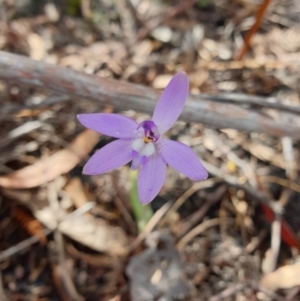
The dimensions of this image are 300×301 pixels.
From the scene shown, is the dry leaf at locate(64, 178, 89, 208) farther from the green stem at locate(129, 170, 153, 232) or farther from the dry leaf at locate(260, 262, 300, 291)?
the dry leaf at locate(260, 262, 300, 291)

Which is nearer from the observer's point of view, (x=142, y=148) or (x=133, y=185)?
(x=142, y=148)

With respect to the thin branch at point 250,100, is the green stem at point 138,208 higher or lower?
lower

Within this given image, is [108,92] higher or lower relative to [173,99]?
lower

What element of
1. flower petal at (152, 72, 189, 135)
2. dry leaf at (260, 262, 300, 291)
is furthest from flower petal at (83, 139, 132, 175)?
dry leaf at (260, 262, 300, 291)

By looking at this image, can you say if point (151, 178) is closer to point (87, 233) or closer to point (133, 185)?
point (133, 185)

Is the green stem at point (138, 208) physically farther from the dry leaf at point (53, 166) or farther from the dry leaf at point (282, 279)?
the dry leaf at point (282, 279)

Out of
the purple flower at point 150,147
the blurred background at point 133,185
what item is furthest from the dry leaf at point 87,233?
the purple flower at point 150,147

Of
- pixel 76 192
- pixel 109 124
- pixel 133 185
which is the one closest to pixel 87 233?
pixel 76 192
